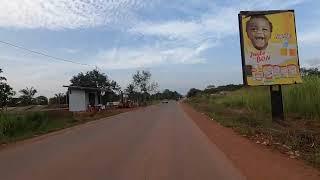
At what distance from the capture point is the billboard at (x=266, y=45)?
23.4m

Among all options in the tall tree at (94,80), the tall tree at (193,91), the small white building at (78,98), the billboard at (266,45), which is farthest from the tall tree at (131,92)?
the billboard at (266,45)

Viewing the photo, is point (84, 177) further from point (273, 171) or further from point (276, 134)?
point (276, 134)

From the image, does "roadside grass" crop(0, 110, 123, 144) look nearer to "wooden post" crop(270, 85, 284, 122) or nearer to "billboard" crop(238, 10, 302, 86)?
"billboard" crop(238, 10, 302, 86)

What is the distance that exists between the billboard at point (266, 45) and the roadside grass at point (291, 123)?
5.76 ft

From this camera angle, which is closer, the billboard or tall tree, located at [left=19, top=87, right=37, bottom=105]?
the billboard

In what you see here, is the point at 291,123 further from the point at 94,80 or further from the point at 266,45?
the point at 94,80

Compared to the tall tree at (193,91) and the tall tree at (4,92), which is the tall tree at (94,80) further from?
the tall tree at (193,91)

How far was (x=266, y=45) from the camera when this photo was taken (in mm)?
23484

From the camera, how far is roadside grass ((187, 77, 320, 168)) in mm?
12406

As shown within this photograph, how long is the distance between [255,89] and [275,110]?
12265 millimetres

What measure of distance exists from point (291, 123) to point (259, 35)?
4488mm

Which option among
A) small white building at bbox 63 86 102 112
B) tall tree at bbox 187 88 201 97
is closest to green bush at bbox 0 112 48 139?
small white building at bbox 63 86 102 112

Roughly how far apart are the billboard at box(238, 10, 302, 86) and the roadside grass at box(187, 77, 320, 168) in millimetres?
1755

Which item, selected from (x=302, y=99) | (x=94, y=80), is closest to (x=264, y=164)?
(x=302, y=99)
